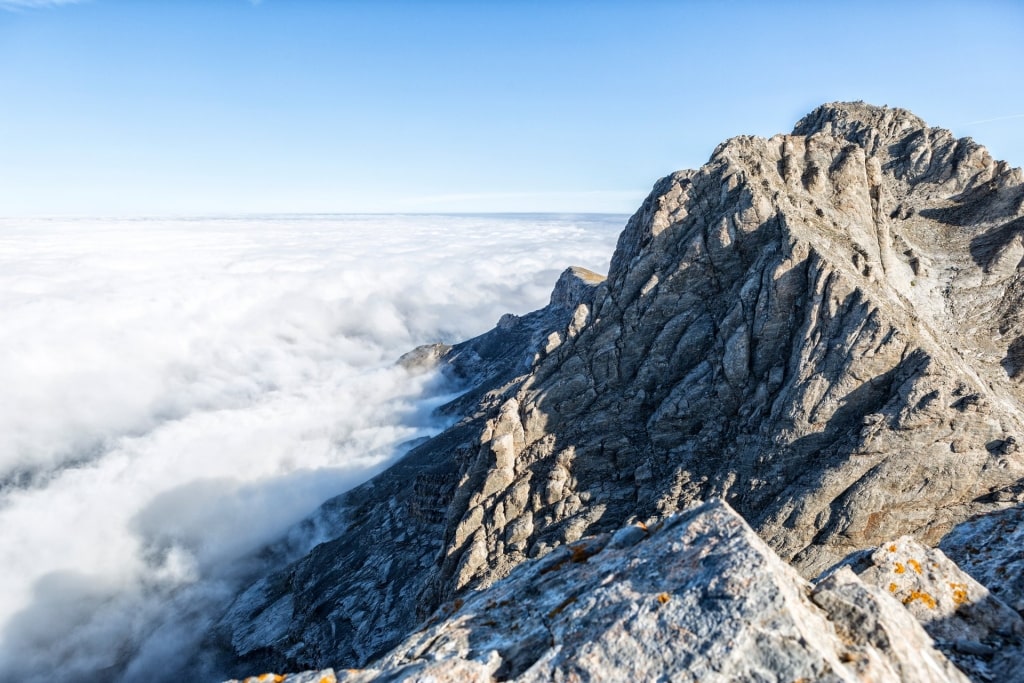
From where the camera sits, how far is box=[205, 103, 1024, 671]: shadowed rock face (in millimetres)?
38531

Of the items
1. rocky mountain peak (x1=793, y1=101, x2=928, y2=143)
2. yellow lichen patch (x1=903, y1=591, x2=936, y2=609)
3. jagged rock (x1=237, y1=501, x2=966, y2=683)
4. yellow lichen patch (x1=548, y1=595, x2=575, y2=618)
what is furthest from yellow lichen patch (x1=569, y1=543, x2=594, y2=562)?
rocky mountain peak (x1=793, y1=101, x2=928, y2=143)

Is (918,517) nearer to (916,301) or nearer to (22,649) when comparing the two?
(916,301)

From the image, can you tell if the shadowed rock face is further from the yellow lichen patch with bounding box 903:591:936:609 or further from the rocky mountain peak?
the yellow lichen patch with bounding box 903:591:936:609

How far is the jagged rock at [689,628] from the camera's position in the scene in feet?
38.9

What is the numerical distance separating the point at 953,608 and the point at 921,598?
82 centimetres

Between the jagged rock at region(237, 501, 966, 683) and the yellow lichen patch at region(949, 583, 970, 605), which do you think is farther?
the yellow lichen patch at region(949, 583, 970, 605)

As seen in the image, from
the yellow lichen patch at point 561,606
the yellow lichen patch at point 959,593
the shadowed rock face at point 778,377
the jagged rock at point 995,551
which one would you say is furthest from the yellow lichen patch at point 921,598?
the shadowed rock face at point 778,377

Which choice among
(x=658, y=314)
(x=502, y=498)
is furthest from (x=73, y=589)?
(x=658, y=314)

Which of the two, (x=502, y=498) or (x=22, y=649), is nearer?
(x=502, y=498)

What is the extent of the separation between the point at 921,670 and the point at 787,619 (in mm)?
3752

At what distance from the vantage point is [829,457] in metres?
40.6

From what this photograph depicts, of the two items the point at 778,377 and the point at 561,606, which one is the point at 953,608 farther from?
the point at 778,377

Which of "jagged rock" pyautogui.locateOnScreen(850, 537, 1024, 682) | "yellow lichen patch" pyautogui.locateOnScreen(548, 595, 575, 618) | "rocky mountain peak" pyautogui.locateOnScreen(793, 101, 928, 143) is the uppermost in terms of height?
"rocky mountain peak" pyautogui.locateOnScreen(793, 101, 928, 143)

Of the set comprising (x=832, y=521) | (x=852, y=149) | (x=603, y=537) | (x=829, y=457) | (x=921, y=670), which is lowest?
(x=832, y=521)
